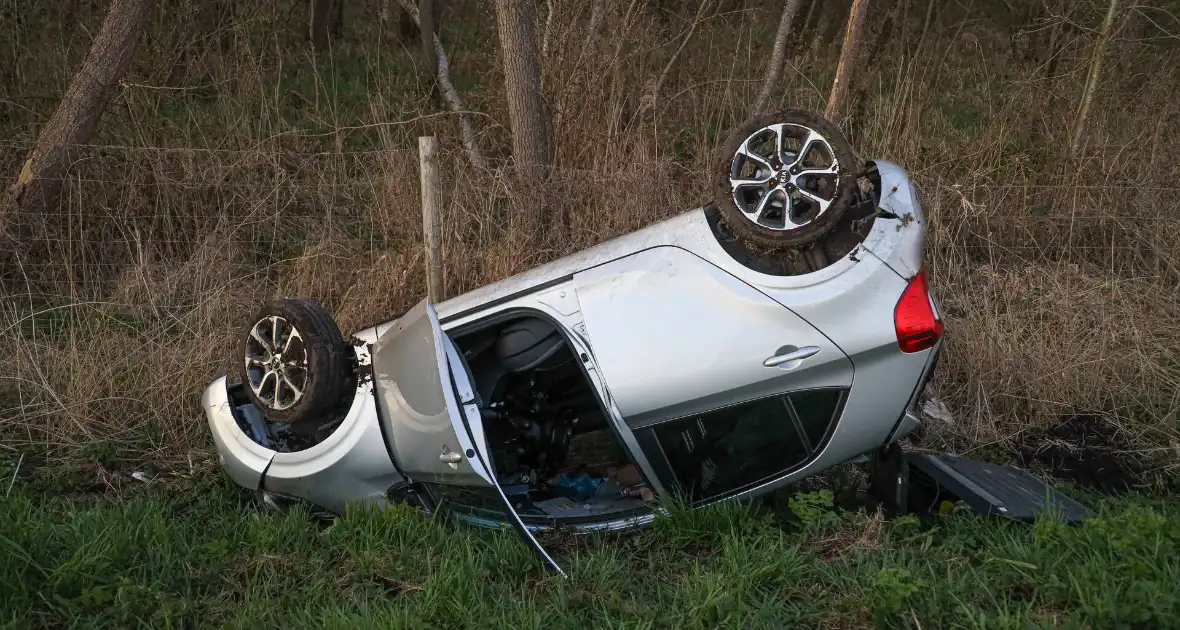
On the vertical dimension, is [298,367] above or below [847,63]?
below

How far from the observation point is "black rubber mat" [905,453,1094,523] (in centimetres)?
367

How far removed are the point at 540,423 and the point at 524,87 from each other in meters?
3.17

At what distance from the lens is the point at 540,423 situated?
446 centimetres

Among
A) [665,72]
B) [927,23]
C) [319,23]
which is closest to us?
[665,72]

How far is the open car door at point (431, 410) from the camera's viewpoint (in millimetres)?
3461

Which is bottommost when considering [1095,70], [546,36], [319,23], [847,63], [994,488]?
[994,488]

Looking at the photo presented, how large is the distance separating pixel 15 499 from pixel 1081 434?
536 cm

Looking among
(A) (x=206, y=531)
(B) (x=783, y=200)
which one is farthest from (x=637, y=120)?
(A) (x=206, y=531)

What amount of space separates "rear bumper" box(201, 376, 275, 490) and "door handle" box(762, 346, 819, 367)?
2.25 meters

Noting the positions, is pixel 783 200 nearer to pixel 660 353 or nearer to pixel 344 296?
pixel 660 353

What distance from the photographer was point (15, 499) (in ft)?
→ 13.5

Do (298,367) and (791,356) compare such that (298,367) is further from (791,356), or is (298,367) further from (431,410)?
(791,356)

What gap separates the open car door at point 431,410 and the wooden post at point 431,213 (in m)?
1.81

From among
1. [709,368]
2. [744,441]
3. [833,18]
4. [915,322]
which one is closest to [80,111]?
[709,368]
